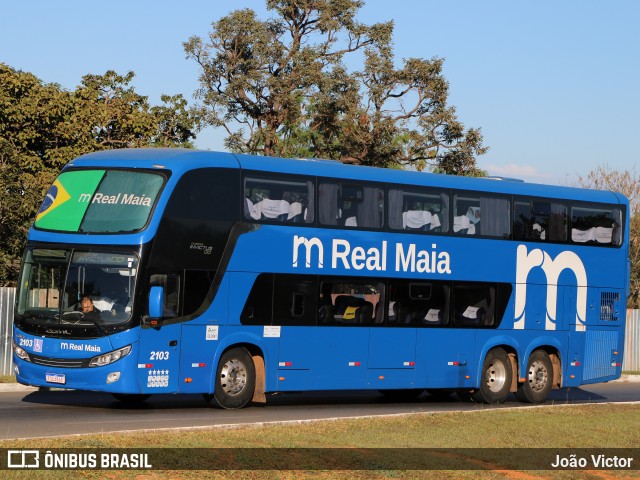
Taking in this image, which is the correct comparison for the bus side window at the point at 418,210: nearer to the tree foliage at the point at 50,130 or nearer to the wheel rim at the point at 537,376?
the wheel rim at the point at 537,376

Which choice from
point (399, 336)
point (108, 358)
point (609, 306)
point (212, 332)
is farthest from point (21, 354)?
point (609, 306)

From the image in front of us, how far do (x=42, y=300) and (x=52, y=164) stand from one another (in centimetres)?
1451

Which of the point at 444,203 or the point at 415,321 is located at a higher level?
the point at 444,203

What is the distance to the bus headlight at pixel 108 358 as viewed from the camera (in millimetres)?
18875

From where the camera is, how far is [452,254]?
76.8 ft

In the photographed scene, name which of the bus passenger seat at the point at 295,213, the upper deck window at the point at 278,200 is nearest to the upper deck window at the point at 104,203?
the upper deck window at the point at 278,200

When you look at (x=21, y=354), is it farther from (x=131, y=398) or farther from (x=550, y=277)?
(x=550, y=277)

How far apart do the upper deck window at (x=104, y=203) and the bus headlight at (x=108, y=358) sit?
6.07ft

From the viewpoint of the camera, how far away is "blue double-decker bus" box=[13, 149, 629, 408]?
62.6 feet

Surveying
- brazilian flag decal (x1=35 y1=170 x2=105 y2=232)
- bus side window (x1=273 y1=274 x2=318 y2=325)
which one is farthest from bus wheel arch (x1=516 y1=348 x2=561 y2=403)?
brazilian flag decal (x1=35 y1=170 x2=105 y2=232)

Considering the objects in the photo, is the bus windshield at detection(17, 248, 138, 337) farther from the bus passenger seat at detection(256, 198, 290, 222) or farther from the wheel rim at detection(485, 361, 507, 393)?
the wheel rim at detection(485, 361, 507, 393)

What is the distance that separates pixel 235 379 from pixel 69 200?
404 cm

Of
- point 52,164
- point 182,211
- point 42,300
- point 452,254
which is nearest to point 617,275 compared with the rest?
point 452,254

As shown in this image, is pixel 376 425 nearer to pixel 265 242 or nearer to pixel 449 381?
pixel 265 242
